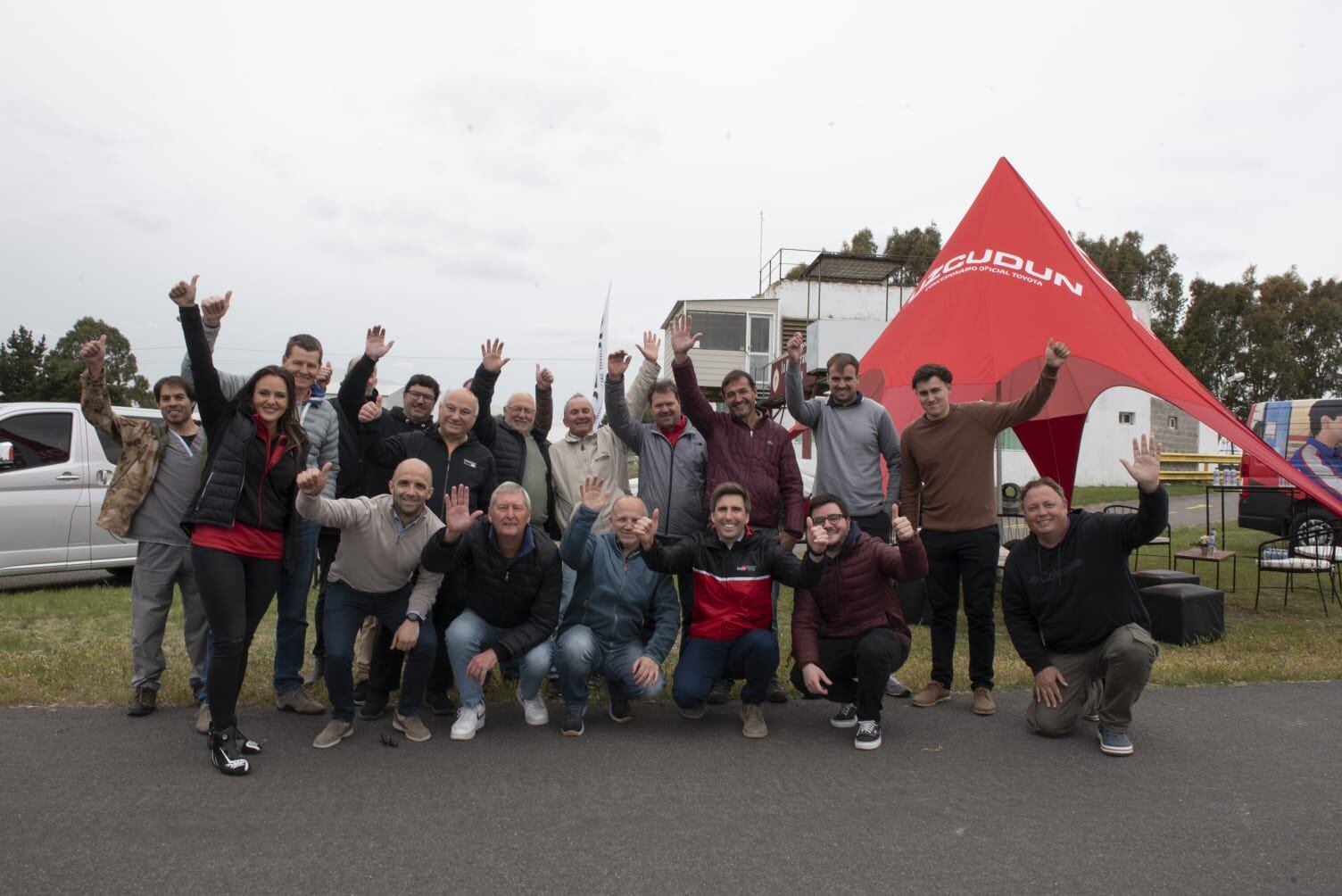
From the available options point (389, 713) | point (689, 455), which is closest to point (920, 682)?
point (689, 455)

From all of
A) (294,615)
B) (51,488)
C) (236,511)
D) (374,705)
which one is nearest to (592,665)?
(374,705)

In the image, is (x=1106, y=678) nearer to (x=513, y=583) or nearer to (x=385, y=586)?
(x=513, y=583)

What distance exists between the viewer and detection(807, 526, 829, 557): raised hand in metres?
3.95

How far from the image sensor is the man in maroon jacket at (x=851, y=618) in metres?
4.10

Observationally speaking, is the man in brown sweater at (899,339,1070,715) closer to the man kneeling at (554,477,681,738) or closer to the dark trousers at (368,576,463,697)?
the man kneeling at (554,477,681,738)

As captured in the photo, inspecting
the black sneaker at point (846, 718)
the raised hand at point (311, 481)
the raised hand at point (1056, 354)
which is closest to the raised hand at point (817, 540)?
the black sneaker at point (846, 718)

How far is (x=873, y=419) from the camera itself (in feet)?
17.1

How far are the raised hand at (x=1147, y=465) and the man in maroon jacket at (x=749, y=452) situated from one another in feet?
5.73

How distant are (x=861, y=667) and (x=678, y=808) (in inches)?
51.3

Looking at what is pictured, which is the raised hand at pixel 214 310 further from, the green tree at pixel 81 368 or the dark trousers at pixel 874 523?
the green tree at pixel 81 368

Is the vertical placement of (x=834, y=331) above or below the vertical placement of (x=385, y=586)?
above

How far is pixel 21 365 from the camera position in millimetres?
43375

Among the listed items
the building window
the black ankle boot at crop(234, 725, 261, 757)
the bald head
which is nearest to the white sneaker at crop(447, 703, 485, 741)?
the black ankle boot at crop(234, 725, 261, 757)

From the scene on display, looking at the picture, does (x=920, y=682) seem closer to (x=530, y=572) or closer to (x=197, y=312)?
(x=530, y=572)
